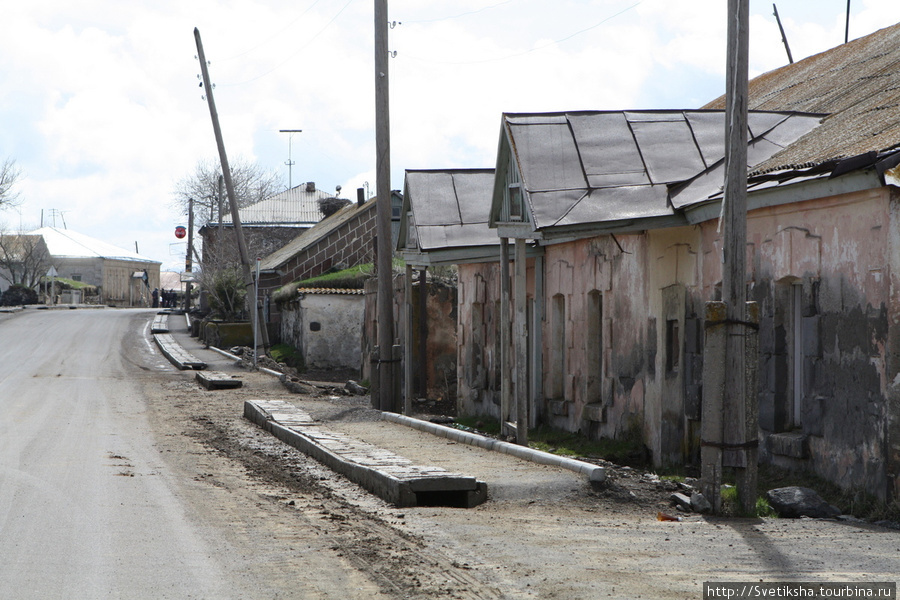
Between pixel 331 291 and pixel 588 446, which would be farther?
pixel 331 291

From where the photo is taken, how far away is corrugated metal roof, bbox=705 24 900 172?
9.42m

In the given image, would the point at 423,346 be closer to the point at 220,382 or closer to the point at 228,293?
the point at 220,382

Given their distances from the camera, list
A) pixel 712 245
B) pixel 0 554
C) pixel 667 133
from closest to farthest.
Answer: pixel 0 554 → pixel 712 245 → pixel 667 133

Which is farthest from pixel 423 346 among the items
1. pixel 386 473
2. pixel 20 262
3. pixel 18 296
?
pixel 20 262

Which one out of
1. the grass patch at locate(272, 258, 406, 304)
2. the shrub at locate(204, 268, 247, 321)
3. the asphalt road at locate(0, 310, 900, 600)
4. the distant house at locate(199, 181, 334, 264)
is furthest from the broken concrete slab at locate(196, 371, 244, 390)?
the distant house at locate(199, 181, 334, 264)

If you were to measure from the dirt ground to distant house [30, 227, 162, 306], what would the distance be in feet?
241

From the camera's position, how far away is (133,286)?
8506 cm

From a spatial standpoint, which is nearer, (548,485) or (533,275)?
(548,485)

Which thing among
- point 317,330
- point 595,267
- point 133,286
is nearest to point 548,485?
point 595,267

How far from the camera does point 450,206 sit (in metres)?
17.2

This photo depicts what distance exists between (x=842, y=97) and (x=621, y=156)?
3.15m

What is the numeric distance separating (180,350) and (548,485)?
27.0 m

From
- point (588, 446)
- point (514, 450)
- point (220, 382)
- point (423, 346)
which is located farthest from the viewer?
point (423, 346)

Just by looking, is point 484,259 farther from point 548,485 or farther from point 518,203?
point 548,485
